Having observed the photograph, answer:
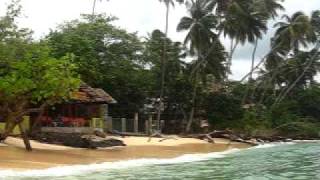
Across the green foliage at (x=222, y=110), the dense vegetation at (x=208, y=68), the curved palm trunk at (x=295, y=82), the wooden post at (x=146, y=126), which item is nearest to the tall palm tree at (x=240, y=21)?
the dense vegetation at (x=208, y=68)

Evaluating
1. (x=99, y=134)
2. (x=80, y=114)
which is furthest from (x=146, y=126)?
(x=99, y=134)

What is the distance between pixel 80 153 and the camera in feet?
79.5

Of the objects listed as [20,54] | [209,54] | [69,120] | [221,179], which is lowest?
[221,179]

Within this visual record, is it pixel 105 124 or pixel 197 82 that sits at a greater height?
pixel 197 82

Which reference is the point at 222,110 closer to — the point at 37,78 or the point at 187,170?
the point at 37,78

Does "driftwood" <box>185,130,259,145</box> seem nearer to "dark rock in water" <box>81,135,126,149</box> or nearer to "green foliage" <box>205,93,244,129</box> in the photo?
"green foliage" <box>205,93,244,129</box>

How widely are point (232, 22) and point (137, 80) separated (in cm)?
1024

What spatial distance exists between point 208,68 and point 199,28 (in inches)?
189

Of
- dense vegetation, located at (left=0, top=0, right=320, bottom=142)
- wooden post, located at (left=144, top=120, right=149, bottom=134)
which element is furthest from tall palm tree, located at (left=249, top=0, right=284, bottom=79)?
wooden post, located at (left=144, top=120, right=149, bottom=134)

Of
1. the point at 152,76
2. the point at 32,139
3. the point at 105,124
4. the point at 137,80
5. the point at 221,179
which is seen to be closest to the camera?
the point at 221,179

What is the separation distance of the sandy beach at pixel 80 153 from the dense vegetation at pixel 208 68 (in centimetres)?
874

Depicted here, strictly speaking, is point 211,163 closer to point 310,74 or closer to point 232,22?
point 232,22

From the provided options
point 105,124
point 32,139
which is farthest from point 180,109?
point 32,139

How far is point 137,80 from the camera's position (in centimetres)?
4347
